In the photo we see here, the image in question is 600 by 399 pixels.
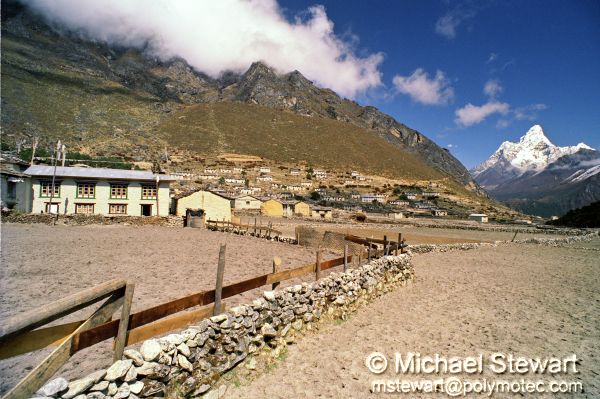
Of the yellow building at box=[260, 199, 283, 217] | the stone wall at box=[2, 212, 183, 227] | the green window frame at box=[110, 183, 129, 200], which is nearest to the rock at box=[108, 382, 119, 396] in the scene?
the stone wall at box=[2, 212, 183, 227]

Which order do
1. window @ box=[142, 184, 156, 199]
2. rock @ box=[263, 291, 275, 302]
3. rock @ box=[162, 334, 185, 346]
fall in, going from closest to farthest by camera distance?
rock @ box=[162, 334, 185, 346] < rock @ box=[263, 291, 275, 302] < window @ box=[142, 184, 156, 199]

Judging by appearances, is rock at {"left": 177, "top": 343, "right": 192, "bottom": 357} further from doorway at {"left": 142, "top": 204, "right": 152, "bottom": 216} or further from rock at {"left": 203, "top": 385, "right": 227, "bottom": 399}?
doorway at {"left": 142, "top": 204, "right": 152, "bottom": 216}

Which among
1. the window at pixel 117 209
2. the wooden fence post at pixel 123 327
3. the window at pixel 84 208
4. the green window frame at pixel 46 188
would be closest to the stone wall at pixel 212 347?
the wooden fence post at pixel 123 327

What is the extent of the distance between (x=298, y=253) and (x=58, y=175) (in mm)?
32161

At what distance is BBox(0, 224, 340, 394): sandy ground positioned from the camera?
10.1 m

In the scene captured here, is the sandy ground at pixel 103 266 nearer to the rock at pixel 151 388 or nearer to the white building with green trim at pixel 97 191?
the rock at pixel 151 388

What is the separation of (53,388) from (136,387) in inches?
52.6

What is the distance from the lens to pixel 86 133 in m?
106

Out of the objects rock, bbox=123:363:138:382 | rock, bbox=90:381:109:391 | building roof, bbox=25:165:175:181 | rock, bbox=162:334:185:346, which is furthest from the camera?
building roof, bbox=25:165:175:181

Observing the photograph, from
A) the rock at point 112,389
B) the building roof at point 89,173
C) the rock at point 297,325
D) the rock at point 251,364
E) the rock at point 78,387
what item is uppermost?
the building roof at point 89,173

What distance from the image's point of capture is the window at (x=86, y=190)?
42.5 metres

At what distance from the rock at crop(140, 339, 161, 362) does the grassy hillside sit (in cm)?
13072

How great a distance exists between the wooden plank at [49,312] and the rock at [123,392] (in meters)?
1.46

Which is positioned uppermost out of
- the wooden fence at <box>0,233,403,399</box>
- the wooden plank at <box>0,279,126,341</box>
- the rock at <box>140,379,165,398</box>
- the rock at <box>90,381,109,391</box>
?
the wooden plank at <box>0,279,126,341</box>
